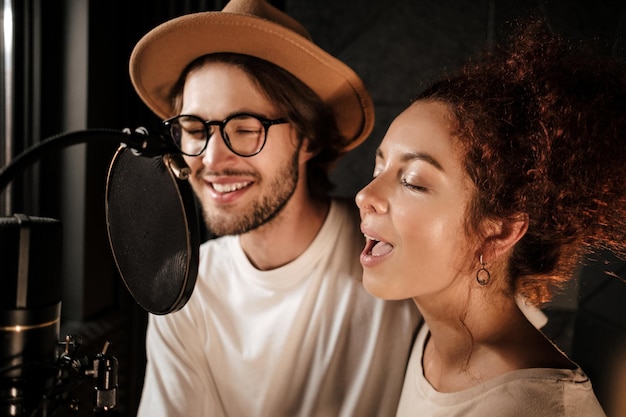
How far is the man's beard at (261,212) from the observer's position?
1.72 m

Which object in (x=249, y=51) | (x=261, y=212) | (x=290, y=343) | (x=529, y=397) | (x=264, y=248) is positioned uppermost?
(x=249, y=51)

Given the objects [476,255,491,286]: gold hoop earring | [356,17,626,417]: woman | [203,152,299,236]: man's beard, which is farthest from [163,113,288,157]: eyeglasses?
[476,255,491,286]: gold hoop earring

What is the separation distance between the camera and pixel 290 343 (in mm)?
1640

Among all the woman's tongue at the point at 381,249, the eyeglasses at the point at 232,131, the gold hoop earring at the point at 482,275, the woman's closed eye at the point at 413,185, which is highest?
the eyeglasses at the point at 232,131

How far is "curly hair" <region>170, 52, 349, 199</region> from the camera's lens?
5.57 ft

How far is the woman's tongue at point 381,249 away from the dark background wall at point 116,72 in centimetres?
91

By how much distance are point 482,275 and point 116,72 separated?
1802 millimetres

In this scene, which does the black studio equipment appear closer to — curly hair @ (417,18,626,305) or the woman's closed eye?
the woman's closed eye

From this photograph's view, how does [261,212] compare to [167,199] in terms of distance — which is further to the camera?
[261,212]

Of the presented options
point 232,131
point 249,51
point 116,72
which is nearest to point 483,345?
point 232,131

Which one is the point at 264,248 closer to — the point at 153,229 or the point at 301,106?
the point at 301,106

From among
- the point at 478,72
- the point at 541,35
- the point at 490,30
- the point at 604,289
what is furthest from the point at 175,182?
the point at 490,30

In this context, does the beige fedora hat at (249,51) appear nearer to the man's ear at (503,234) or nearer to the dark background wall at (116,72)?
the dark background wall at (116,72)

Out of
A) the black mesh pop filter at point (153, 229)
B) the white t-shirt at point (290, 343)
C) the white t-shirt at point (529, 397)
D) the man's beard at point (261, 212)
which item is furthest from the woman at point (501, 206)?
the man's beard at point (261, 212)
